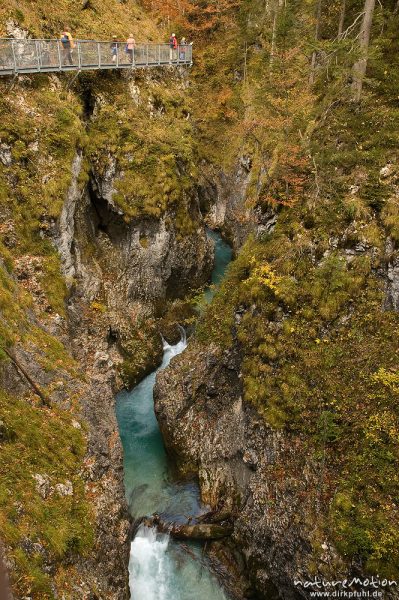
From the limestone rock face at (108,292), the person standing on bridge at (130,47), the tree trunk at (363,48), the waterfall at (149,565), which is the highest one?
the person standing on bridge at (130,47)

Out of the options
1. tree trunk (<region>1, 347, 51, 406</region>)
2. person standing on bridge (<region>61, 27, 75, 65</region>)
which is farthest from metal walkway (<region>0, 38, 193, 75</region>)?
tree trunk (<region>1, 347, 51, 406</region>)

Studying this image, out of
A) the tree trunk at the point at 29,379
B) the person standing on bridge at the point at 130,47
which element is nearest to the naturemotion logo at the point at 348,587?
the tree trunk at the point at 29,379

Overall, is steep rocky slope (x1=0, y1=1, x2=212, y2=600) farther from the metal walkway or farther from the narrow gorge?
the metal walkway

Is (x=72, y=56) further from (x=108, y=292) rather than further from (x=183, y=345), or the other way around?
(x=183, y=345)

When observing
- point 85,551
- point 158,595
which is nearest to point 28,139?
point 85,551

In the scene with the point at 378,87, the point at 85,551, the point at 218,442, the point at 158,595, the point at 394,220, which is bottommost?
the point at 158,595

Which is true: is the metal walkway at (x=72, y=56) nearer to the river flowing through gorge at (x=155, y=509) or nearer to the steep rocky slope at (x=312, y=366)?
the steep rocky slope at (x=312, y=366)

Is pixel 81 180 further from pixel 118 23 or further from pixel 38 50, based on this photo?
pixel 118 23
